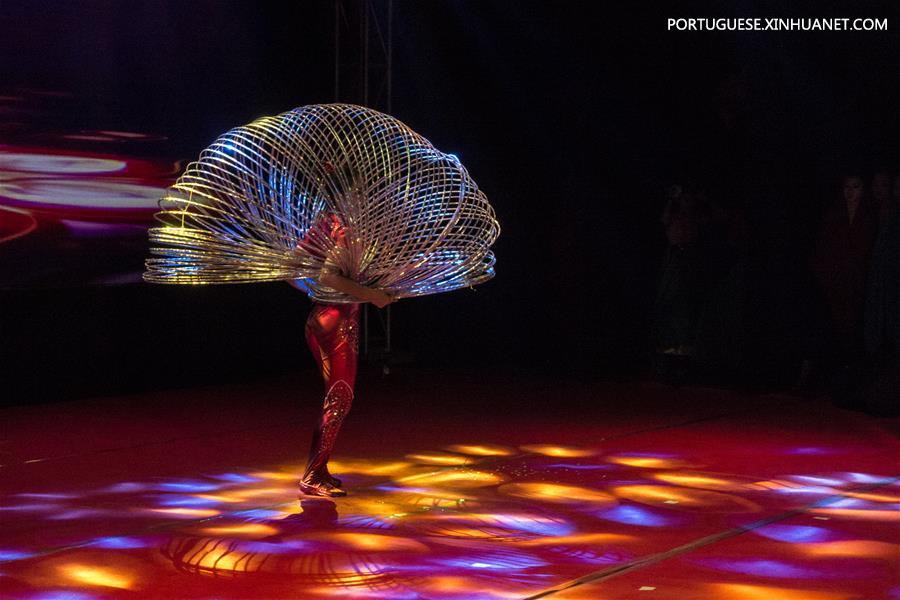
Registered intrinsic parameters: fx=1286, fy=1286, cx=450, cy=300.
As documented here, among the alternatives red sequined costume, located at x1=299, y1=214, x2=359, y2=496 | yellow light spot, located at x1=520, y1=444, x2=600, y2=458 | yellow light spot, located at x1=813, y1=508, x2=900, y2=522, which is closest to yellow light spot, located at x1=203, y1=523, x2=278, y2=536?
red sequined costume, located at x1=299, y1=214, x2=359, y2=496

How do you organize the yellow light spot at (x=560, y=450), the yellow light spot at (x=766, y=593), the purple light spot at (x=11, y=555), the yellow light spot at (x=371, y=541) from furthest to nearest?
the yellow light spot at (x=560, y=450), the yellow light spot at (x=371, y=541), the purple light spot at (x=11, y=555), the yellow light spot at (x=766, y=593)

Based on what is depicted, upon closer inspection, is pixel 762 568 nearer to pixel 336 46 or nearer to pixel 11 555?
pixel 11 555

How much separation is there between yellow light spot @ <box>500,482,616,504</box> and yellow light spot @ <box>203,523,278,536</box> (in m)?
1.17

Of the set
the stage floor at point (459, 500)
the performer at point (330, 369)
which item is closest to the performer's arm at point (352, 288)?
the performer at point (330, 369)

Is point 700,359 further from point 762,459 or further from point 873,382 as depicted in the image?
point 762,459

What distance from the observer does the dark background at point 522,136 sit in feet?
27.3

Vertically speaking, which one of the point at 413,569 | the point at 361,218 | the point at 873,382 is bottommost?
the point at 413,569

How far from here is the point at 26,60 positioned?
304 inches

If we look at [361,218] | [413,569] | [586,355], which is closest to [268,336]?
[586,355]

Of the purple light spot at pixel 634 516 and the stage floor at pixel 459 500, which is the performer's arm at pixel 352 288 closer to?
the stage floor at pixel 459 500

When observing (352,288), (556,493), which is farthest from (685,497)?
(352,288)

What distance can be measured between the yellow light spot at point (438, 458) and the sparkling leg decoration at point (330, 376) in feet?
3.04

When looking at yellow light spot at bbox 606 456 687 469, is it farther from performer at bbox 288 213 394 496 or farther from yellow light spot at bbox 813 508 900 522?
performer at bbox 288 213 394 496

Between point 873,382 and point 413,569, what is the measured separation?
4520 mm
